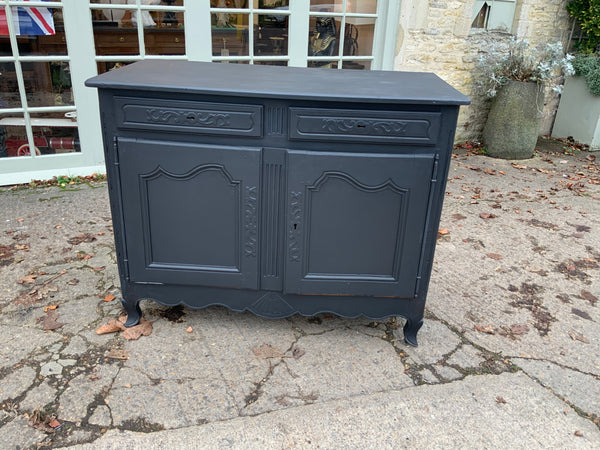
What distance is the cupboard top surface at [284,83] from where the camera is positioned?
6.97 feet

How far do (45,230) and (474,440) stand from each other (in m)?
3.30

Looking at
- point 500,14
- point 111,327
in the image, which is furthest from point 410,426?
point 500,14

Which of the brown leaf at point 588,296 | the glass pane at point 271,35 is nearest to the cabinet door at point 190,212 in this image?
the brown leaf at point 588,296

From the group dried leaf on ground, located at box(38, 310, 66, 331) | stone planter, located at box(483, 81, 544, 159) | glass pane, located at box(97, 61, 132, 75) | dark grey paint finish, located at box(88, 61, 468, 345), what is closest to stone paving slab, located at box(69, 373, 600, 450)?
dark grey paint finish, located at box(88, 61, 468, 345)

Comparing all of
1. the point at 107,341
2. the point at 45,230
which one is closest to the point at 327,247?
the point at 107,341

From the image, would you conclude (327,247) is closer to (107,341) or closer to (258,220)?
(258,220)

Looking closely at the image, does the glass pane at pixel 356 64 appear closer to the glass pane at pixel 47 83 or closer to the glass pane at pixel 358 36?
the glass pane at pixel 358 36

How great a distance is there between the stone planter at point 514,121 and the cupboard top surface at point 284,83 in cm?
368

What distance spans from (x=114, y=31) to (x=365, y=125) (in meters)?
3.37

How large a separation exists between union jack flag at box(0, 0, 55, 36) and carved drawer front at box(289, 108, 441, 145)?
10.8 feet

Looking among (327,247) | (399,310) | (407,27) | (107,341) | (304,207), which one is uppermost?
(407,27)

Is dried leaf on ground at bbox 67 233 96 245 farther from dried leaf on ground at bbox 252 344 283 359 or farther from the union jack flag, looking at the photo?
the union jack flag

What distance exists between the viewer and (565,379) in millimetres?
2438

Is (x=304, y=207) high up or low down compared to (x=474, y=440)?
up
